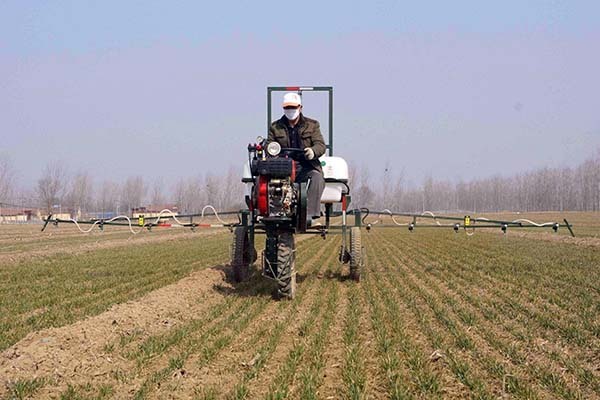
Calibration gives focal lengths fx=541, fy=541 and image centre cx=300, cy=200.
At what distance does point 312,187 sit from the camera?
330 inches

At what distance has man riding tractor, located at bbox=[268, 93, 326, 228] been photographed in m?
8.40

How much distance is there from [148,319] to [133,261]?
8.94 m

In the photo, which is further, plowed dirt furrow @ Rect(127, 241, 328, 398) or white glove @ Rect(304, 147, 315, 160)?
white glove @ Rect(304, 147, 315, 160)

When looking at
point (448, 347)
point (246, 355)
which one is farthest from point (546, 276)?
point (246, 355)

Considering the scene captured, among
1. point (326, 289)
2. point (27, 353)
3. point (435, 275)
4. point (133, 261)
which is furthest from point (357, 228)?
point (133, 261)

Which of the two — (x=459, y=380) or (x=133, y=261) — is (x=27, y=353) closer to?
(x=459, y=380)

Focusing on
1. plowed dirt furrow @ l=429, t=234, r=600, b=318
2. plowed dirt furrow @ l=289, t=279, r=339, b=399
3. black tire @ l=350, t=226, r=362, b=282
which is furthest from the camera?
black tire @ l=350, t=226, r=362, b=282

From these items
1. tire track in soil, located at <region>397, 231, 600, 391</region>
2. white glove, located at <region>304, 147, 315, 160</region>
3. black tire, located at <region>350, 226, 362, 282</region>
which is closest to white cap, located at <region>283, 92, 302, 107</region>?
white glove, located at <region>304, 147, 315, 160</region>

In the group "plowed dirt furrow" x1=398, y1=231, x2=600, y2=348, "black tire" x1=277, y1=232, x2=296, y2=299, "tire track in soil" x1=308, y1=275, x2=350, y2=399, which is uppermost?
"black tire" x1=277, y1=232, x2=296, y2=299

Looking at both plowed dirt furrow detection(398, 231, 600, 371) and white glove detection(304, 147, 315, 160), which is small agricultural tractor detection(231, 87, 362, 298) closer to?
white glove detection(304, 147, 315, 160)

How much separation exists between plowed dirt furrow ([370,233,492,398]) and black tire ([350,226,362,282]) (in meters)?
1.05

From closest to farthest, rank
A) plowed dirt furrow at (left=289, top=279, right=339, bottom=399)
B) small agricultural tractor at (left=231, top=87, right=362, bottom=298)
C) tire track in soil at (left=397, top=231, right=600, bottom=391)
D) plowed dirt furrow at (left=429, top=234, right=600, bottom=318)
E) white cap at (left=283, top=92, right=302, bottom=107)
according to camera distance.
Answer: plowed dirt furrow at (left=289, top=279, right=339, bottom=399)
tire track in soil at (left=397, top=231, right=600, bottom=391)
small agricultural tractor at (left=231, top=87, right=362, bottom=298)
plowed dirt furrow at (left=429, top=234, right=600, bottom=318)
white cap at (left=283, top=92, right=302, bottom=107)

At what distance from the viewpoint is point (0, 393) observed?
397 cm

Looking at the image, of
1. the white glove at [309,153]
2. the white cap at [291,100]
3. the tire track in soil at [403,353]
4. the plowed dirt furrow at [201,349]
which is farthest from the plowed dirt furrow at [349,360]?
the white cap at [291,100]
